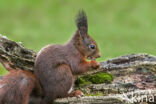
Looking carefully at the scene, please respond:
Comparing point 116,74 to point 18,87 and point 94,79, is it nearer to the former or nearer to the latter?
point 94,79

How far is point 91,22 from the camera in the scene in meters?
Result: 9.78

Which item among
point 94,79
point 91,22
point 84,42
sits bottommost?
point 94,79

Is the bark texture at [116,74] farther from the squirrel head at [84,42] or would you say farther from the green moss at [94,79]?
the squirrel head at [84,42]

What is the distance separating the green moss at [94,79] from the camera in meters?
3.64

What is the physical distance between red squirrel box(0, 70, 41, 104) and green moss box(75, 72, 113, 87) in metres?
0.50

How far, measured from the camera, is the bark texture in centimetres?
324

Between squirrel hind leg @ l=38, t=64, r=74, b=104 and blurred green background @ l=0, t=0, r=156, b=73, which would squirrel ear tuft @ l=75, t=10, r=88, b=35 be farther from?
blurred green background @ l=0, t=0, r=156, b=73

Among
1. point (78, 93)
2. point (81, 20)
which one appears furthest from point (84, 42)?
point (78, 93)

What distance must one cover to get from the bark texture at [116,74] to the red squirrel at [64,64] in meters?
0.10

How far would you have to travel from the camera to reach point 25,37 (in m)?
8.86

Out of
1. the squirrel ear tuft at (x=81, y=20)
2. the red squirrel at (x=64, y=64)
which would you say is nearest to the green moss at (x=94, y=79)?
the red squirrel at (x=64, y=64)

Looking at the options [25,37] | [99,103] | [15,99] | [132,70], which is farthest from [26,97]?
[25,37]

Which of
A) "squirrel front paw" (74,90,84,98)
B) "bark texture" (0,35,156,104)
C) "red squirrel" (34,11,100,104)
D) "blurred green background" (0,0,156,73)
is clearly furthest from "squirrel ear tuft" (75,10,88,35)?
"blurred green background" (0,0,156,73)

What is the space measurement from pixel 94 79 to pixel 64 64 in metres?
0.40
